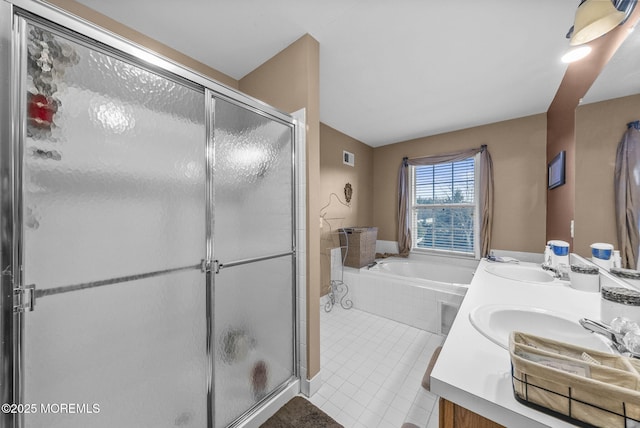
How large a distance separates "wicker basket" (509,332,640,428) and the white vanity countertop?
4 cm

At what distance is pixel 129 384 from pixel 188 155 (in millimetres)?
1010

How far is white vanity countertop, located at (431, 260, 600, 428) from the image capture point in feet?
1.76

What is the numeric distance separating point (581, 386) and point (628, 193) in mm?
1055

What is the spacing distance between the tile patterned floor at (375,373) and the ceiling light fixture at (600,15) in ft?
7.43

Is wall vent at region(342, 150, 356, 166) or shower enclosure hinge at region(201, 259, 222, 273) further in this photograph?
wall vent at region(342, 150, 356, 166)

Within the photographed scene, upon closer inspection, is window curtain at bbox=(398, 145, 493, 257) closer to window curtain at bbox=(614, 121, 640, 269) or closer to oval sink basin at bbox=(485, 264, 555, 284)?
oval sink basin at bbox=(485, 264, 555, 284)

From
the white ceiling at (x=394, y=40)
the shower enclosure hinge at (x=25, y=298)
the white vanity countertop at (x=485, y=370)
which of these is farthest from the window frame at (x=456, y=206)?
the shower enclosure hinge at (x=25, y=298)

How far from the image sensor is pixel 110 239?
0.88 meters

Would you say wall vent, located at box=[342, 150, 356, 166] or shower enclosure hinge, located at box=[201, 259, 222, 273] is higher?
wall vent, located at box=[342, 150, 356, 166]

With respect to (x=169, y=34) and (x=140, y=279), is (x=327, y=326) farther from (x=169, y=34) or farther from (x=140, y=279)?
(x=169, y=34)

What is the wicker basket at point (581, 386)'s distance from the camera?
448 millimetres

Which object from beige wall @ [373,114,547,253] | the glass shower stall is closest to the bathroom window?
beige wall @ [373,114,547,253]

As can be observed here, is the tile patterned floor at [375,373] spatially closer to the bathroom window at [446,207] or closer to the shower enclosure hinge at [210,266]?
the shower enclosure hinge at [210,266]

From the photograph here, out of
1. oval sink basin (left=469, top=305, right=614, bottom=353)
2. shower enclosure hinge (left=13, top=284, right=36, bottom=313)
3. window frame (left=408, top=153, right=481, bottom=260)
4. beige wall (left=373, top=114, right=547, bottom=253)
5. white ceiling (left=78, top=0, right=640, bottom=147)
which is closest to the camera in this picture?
shower enclosure hinge (left=13, top=284, right=36, bottom=313)
